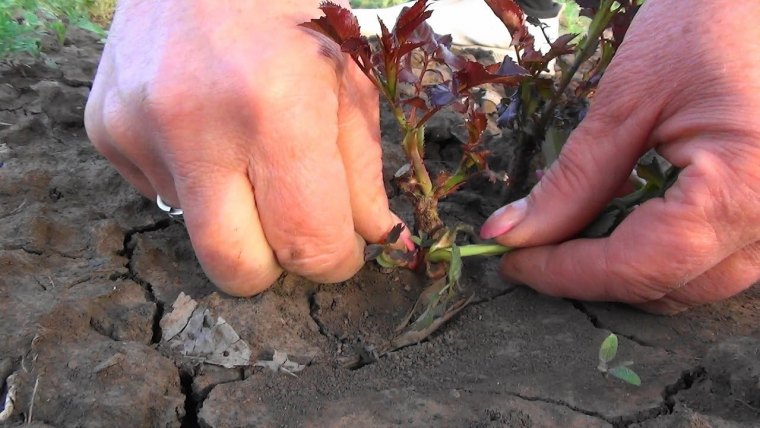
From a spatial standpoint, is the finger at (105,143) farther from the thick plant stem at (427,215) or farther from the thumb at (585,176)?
the thumb at (585,176)

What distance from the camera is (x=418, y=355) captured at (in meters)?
1.76

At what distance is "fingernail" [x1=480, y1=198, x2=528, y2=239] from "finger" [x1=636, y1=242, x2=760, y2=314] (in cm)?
41

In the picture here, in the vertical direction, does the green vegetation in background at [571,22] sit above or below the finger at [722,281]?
below

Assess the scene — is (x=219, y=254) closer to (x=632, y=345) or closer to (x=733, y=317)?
(x=632, y=345)

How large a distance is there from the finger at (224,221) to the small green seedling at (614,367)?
2.66 ft

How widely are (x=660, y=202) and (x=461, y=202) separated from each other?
35.0 inches

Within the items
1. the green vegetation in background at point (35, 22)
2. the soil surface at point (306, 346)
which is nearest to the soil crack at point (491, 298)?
the soil surface at point (306, 346)

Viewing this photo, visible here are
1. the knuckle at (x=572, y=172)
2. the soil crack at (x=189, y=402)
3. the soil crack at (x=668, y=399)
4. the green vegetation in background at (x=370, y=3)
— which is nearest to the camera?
the soil crack at (x=668, y=399)

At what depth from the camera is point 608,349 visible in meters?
1.55

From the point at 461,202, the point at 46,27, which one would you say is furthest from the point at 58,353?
the point at 46,27

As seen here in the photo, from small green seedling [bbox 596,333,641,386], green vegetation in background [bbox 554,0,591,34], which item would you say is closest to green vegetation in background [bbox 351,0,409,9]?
green vegetation in background [bbox 554,0,591,34]

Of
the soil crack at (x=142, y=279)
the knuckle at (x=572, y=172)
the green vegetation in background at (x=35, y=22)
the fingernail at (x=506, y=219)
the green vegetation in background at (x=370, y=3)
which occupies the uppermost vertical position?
the knuckle at (x=572, y=172)

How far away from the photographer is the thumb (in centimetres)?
161

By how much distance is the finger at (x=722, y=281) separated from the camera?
1612 millimetres
